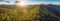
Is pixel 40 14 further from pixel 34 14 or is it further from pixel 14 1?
pixel 14 1

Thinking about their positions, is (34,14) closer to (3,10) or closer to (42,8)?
(42,8)

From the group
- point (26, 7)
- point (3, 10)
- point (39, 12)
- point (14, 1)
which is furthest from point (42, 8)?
point (3, 10)

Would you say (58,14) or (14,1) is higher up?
(14,1)

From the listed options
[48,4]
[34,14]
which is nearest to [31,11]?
[34,14]

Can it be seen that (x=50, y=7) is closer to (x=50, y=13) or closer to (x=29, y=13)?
(x=50, y=13)

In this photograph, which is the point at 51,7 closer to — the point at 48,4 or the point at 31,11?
the point at 48,4

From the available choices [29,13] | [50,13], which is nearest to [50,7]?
[50,13]

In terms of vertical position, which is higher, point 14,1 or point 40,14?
point 14,1
